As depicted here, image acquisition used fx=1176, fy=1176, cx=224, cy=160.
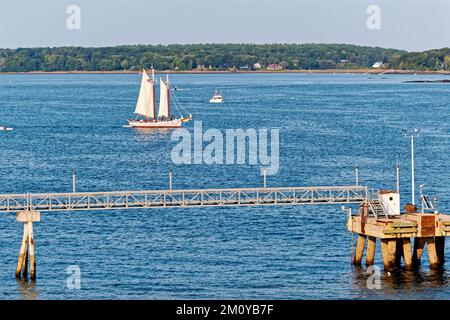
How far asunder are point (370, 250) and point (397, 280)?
4.03m

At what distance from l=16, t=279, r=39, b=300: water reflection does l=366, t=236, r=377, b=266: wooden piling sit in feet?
69.9

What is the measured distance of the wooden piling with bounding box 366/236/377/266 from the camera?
247 feet

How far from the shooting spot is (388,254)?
74188mm

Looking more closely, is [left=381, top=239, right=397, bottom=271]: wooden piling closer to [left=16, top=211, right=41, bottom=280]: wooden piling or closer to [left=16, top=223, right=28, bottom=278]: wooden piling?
[left=16, top=211, right=41, bottom=280]: wooden piling

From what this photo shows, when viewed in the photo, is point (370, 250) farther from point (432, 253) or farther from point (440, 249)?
point (440, 249)

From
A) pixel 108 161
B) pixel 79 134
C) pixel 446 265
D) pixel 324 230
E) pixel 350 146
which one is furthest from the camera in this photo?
pixel 79 134

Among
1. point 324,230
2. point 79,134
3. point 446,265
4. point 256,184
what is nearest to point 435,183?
A: point 256,184

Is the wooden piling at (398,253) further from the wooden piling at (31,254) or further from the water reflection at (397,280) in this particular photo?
the wooden piling at (31,254)

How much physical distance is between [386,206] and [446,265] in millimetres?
5404

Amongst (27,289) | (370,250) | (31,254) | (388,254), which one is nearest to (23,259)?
(31,254)

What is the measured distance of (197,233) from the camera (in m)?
88.9

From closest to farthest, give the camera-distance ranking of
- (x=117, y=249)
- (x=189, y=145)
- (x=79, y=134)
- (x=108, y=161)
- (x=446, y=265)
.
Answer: (x=446, y=265) < (x=117, y=249) < (x=108, y=161) < (x=189, y=145) < (x=79, y=134)
